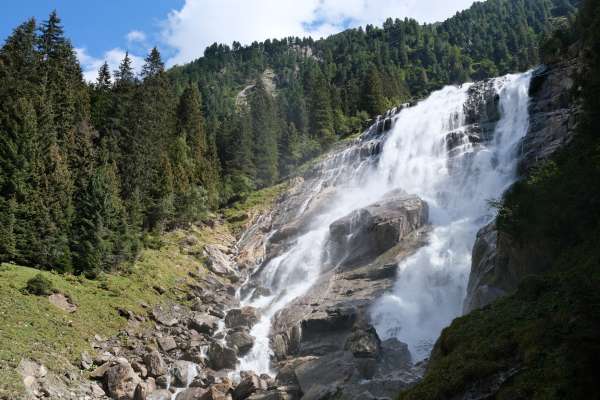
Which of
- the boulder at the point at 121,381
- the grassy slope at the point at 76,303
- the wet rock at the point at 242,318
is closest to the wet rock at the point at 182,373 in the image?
the boulder at the point at 121,381

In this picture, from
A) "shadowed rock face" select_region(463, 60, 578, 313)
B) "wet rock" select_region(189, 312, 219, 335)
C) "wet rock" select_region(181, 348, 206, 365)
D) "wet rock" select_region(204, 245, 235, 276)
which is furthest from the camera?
"wet rock" select_region(204, 245, 235, 276)

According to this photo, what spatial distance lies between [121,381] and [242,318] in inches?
453

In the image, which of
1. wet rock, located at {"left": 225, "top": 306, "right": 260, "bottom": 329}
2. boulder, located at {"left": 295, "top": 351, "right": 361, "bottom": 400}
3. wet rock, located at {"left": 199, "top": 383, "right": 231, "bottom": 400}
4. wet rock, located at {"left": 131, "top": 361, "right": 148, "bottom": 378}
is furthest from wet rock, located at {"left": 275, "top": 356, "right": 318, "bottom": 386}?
wet rock, located at {"left": 131, "top": 361, "right": 148, "bottom": 378}

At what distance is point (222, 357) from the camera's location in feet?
103

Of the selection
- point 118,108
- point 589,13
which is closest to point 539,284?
point 589,13

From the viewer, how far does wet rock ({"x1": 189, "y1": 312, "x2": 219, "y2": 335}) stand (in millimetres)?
35750

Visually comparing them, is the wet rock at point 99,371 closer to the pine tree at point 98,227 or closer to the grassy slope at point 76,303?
the grassy slope at point 76,303

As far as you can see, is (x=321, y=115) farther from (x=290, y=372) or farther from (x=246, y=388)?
(x=246, y=388)

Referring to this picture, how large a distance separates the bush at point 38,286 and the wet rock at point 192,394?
36.7 ft

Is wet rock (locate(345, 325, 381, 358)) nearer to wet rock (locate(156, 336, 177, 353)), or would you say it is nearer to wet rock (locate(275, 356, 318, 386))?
wet rock (locate(275, 356, 318, 386))

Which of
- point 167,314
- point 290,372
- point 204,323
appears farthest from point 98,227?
point 290,372

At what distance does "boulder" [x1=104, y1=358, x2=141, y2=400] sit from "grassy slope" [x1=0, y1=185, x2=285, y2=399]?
223cm

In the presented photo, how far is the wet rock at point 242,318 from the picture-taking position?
119 feet

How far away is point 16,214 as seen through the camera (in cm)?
3450
